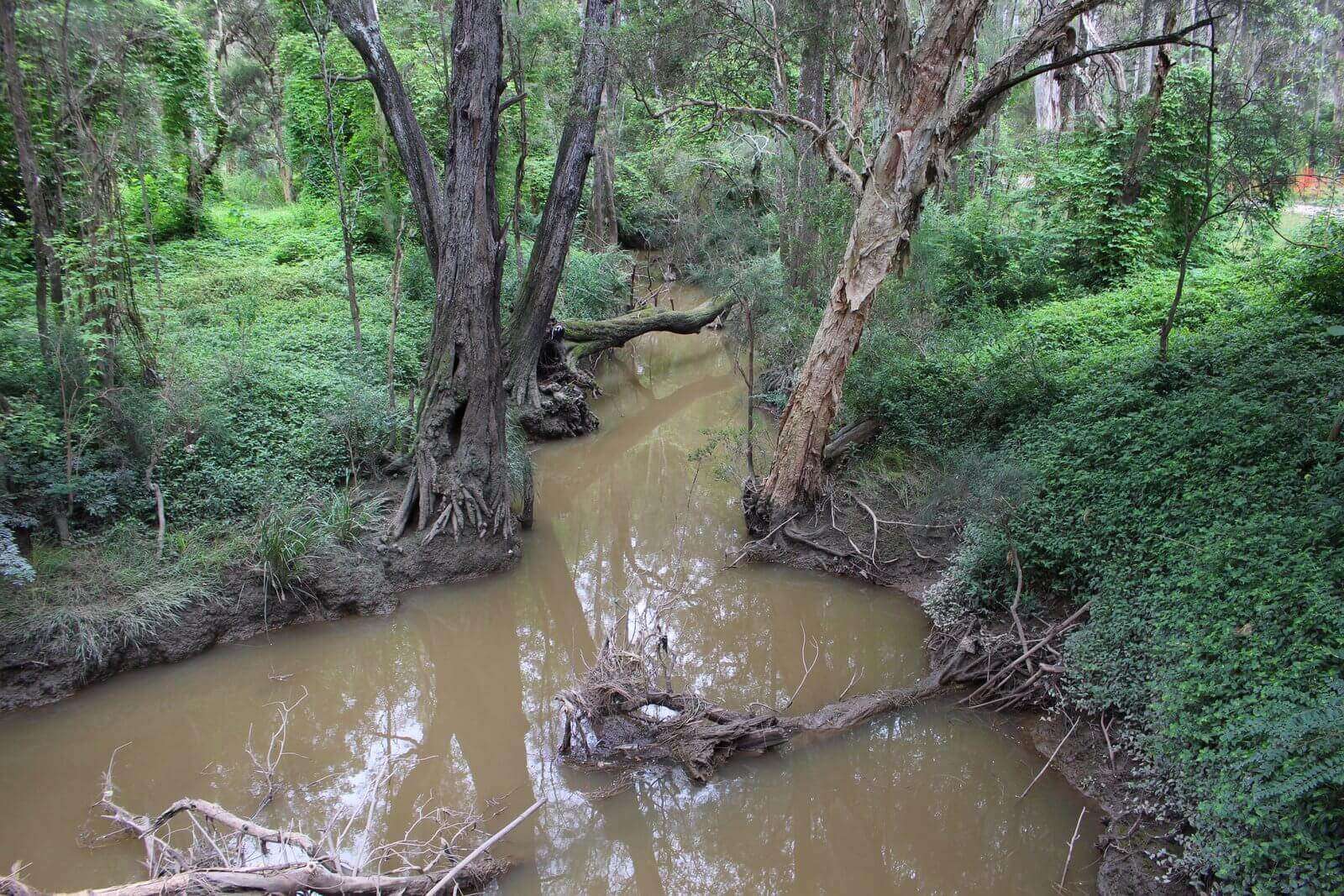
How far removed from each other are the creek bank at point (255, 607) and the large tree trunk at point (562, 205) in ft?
9.58

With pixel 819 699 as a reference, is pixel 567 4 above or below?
above

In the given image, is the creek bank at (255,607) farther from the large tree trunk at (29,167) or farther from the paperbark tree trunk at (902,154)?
the paperbark tree trunk at (902,154)

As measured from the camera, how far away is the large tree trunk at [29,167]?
21.0 feet

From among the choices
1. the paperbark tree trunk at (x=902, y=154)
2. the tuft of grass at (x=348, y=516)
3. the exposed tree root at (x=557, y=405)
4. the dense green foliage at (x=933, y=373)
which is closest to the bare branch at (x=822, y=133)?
the paperbark tree trunk at (x=902, y=154)

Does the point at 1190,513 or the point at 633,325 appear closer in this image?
the point at 1190,513

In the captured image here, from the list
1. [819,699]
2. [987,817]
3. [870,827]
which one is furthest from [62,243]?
[987,817]

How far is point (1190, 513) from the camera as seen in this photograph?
549 centimetres

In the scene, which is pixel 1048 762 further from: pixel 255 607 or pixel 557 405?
pixel 557 405

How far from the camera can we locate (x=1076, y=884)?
175 inches

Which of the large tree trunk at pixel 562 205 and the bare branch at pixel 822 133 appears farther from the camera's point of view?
the large tree trunk at pixel 562 205

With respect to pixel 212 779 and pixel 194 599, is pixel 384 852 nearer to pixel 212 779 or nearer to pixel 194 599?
pixel 212 779

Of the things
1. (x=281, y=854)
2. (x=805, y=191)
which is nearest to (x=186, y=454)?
(x=281, y=854)

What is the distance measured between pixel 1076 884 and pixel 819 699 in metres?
2.08

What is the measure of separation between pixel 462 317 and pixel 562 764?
13.9 ft
